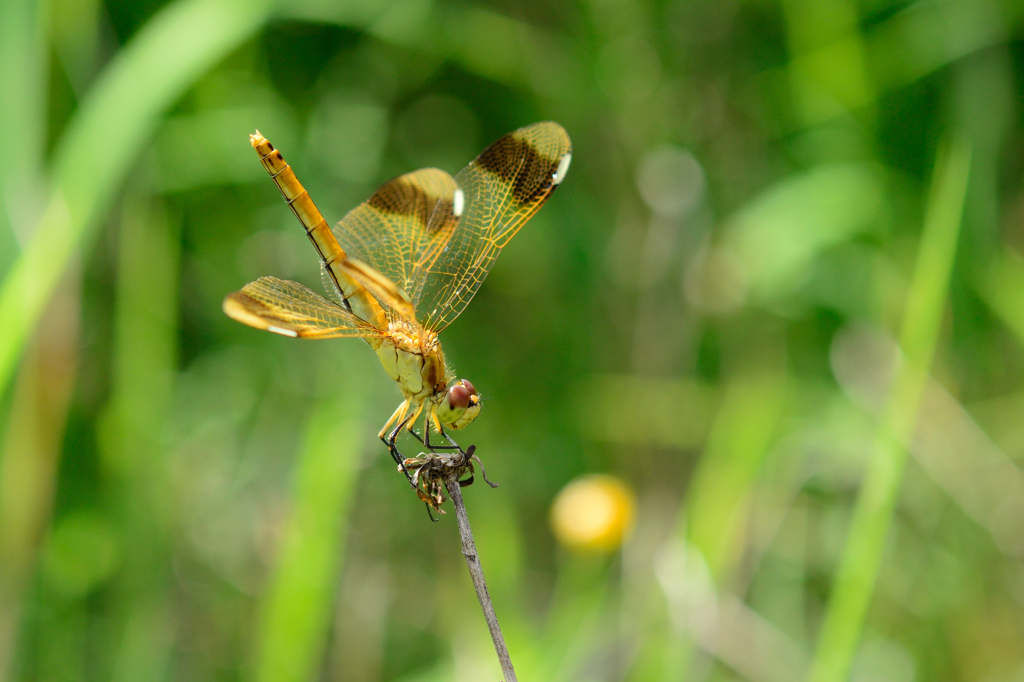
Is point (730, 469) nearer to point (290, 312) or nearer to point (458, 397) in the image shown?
point (458, 397)

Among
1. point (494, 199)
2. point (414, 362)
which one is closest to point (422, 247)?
point (494, 199)

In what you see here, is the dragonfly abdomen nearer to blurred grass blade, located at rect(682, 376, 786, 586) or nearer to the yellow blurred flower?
the yellow blurred flower

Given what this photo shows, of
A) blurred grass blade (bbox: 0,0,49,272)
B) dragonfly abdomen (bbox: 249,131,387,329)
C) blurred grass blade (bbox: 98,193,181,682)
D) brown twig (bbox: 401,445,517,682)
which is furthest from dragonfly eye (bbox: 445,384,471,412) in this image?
blurred grass blade (bbox: 98,193,181,682)

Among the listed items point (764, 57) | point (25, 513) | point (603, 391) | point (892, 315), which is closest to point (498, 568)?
point (603, 391)

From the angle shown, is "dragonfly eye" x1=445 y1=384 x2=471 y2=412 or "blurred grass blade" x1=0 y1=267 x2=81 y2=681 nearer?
"dragonfly eye" x1=445 y1=384 x2=471 y2=412

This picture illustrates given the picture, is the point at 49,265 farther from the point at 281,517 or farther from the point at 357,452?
the point at 281,517

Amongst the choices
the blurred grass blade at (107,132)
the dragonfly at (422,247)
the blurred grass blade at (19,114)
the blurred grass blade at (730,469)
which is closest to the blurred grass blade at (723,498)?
the blurred grass blade at (730,469)
